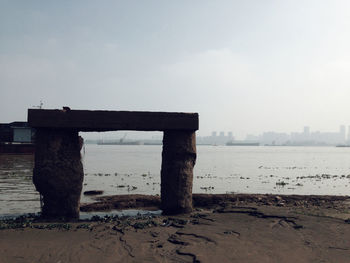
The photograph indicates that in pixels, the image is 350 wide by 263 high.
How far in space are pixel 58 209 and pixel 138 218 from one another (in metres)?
2.66

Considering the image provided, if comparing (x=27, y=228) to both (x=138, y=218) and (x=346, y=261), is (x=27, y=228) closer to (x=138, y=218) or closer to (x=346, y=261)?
(x=138, y=218)

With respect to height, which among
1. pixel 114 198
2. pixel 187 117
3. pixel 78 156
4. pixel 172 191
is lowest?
pixel 114 198

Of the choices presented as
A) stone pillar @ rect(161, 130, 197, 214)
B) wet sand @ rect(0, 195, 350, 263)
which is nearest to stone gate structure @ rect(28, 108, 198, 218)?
stone pillar @ rect(161, 130, 197, 214)

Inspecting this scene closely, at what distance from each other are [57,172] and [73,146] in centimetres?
100

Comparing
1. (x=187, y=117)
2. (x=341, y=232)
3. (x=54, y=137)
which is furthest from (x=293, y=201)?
(x=54, y=137)

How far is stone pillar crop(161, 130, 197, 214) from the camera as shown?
38.1 ft

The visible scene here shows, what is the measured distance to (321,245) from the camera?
7758mm

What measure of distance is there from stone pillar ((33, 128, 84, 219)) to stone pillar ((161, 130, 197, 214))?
309cm

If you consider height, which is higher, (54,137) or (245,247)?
(54,137)

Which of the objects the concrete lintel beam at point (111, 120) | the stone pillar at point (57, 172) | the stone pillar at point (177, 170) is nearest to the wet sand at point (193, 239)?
the stone pillar at point (177, 170)

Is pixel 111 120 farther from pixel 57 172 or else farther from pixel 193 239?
pixel 193 239

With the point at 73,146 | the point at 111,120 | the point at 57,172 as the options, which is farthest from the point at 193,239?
the point at 73,146

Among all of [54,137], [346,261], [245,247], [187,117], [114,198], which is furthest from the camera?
[114,198]

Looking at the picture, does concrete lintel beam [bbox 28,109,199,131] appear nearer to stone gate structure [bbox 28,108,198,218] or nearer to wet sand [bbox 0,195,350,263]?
stone gate structure [bbox 28,108,198,218]
